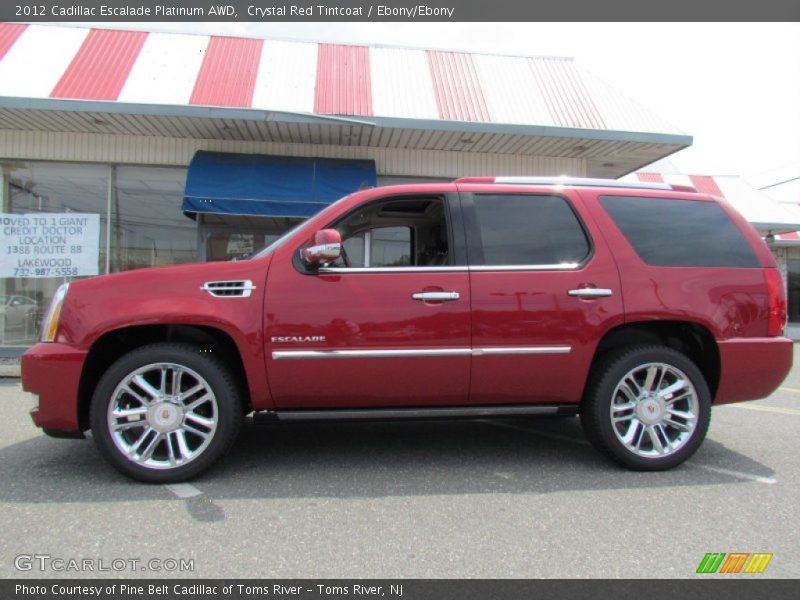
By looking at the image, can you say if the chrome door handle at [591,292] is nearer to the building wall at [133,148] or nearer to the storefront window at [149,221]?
the building wall at [133,148]

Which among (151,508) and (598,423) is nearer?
(151,508)

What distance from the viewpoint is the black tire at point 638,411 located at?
3461 millimetres

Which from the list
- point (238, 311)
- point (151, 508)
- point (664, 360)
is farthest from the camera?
point (664, 360)

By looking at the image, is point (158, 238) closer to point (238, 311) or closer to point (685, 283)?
point (238, 311)

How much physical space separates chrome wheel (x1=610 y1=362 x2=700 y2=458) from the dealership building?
220 inches

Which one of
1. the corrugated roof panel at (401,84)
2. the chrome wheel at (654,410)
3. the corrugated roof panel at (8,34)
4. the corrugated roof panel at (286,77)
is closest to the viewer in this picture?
the chrome wheel at (654,410)

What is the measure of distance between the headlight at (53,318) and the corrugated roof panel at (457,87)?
6257mm

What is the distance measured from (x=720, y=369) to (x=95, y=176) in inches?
382

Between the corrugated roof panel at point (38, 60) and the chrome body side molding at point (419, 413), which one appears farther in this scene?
the corrugated roof panel at point (38, 60)

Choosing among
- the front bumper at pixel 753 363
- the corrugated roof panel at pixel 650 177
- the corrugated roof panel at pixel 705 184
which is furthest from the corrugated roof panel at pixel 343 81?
the corrugated roof panel at pixel 705 184

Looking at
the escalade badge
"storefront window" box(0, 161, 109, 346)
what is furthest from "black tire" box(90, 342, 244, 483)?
"storefront window" box(0, 161, 109, 346)

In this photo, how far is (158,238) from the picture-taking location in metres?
9.33
